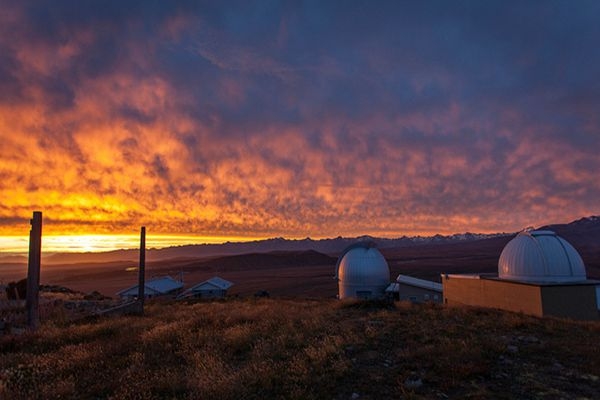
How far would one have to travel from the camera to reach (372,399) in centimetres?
575

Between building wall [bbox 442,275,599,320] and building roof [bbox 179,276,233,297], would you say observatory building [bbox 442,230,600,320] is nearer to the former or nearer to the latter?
building wall [bbox 442,275,599,320]

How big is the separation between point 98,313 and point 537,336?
15764 millimetres

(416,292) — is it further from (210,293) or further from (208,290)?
(208,290)

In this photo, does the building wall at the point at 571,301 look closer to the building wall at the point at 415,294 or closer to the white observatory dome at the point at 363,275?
the building wall at the point at 415,294

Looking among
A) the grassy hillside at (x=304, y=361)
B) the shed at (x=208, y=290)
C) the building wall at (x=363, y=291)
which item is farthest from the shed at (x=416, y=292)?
the shed at (x=208, y=290)

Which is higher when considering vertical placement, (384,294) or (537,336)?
(537,336)

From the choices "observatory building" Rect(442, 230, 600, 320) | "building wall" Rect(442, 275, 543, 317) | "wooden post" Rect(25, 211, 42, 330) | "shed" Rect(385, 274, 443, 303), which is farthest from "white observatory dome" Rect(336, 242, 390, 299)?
"wooden post" Rect(25, 211, 42, 330)

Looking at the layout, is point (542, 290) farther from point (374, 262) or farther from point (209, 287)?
point (209, 287)

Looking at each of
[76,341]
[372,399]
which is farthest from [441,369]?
[76,341]

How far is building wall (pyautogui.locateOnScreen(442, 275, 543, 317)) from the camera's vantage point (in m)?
19.7

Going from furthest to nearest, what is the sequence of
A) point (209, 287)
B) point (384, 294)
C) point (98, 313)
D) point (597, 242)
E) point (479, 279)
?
point (597, 242) → point (209, 287) → point (384, 294) → point (479, 279) → point (98, 313)

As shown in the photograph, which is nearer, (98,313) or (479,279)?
(98,313)

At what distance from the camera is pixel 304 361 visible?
7422mm

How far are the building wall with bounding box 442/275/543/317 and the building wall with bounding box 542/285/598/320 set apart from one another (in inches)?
20.8
